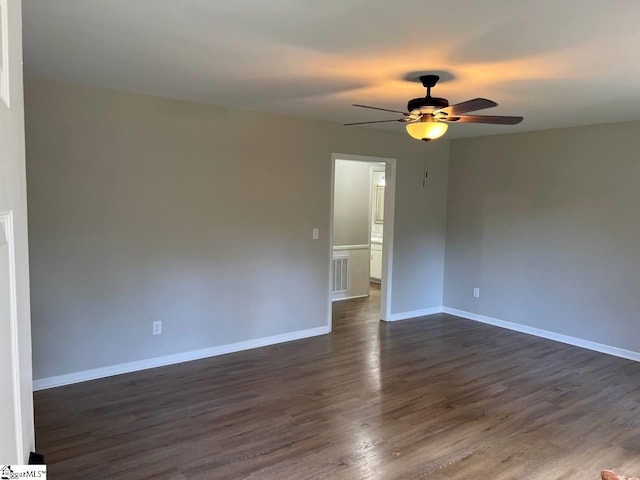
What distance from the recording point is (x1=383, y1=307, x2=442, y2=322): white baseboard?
5.85 m

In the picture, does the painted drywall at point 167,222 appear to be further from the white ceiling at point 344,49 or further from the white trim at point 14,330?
the white trim at point 14,330

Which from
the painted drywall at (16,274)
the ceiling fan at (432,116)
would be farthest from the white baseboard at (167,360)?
the painted drywall at (16,274)

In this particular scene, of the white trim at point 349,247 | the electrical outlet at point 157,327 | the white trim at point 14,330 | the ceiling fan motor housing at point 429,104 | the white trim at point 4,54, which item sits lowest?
the electrical outlet at point 157,327

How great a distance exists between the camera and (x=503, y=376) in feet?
13.4

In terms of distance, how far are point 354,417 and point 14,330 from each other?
9.53 feet

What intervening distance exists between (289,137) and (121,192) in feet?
5.76

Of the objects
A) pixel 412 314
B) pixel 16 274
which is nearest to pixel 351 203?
pixel 412 314

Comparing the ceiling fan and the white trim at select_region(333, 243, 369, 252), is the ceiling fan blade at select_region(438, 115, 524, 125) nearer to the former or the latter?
the ceiling fan

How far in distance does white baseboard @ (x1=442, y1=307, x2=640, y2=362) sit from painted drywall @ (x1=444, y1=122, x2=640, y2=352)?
0.17 feet

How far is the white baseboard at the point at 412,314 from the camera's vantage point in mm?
5848

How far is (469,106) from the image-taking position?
2.68 m

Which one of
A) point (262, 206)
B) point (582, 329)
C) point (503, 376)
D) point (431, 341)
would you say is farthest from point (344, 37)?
point (582, 329)

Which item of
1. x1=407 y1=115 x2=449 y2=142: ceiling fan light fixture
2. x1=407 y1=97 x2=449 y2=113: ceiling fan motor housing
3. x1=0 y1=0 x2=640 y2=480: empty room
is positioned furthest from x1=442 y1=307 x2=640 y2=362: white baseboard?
x1=407 y1=97 x2=449 y2=113: ceiling fan motor housing

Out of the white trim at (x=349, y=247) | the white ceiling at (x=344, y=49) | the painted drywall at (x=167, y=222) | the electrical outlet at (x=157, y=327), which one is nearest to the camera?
the white ceiling at (x=344, y=49)
